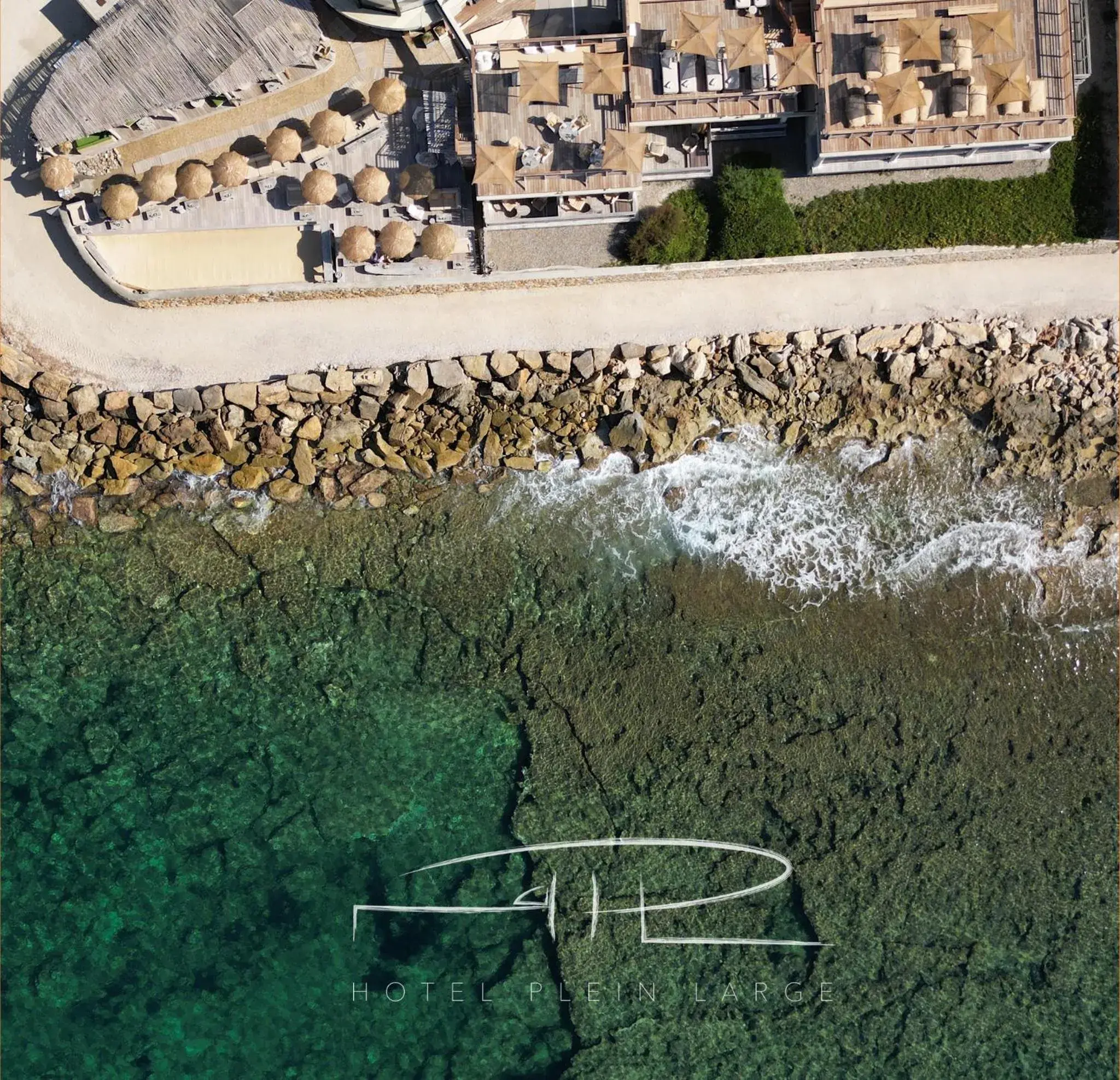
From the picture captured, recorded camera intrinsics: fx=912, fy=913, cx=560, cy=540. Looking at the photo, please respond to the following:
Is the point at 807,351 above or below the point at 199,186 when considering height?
below

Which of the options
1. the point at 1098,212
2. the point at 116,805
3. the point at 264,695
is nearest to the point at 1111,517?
the point at 1098,212

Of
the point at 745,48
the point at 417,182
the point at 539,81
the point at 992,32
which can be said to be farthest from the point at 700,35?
the point at 417,182

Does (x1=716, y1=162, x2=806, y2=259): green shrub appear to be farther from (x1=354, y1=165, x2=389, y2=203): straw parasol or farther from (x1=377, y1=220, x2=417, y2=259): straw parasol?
(x1=354, y1=165, x2=389, y2=203): straw parasol

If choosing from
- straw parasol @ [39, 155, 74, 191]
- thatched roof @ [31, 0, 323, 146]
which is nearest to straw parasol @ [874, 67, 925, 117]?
thatched roof @ [31, 0, 323, 146]

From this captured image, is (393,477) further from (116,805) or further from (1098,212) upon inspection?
(1098,212)

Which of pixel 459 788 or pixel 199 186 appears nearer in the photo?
pixel 199 186
